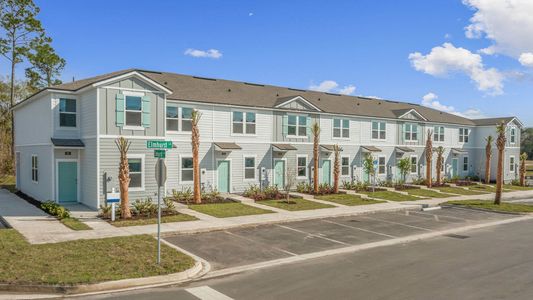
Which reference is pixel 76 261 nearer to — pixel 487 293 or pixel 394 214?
pixel 487 293

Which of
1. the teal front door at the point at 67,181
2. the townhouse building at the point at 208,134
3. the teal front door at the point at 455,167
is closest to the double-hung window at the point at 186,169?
the townhouse building at the point at 208,134

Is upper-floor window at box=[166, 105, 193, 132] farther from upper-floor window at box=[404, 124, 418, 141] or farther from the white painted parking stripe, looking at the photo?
upper-floor window at box=[404, 124, 418, 141]

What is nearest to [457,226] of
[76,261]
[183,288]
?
[183,288]

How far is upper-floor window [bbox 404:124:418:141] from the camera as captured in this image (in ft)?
126

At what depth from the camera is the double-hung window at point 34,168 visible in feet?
77.3

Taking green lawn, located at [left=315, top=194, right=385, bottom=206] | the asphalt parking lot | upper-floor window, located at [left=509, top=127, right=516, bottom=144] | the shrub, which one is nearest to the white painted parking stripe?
the asphalt parking lot

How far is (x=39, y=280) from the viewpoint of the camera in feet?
29.6

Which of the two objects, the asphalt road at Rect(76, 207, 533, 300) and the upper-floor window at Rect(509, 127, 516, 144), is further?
the upper-floor window at Rect(509, 127, 516, 144)

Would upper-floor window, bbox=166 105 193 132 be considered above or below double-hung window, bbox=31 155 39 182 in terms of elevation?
above

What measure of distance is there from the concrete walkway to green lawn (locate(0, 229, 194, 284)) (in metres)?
1.12

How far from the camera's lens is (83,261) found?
1062 cm

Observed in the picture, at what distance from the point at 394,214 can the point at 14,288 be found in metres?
17.9

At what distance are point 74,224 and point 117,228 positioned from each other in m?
1.87

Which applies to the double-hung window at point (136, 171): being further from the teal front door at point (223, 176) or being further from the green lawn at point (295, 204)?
the teal front door at point (223, 176)
